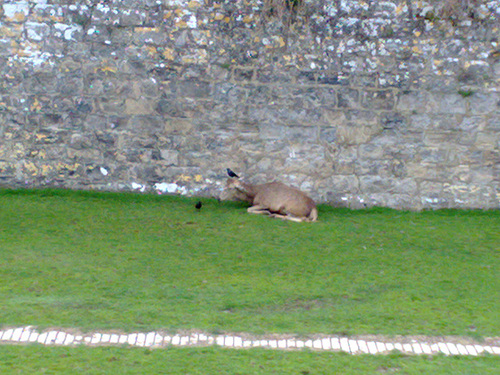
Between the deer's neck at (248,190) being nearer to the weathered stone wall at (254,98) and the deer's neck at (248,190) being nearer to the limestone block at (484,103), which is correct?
the weathered stone wall at (254,98)

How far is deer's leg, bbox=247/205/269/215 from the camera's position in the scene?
7.99 m

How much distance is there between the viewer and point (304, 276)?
578 centimetres

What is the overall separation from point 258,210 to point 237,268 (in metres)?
2.13

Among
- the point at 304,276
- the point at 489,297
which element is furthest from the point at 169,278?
the point at 489,297

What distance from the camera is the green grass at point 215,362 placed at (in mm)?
3807

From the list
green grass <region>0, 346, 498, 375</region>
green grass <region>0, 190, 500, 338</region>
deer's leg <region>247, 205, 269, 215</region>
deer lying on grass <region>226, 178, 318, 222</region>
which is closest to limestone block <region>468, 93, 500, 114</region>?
green grass <region>0, 190, 500, 338</region>

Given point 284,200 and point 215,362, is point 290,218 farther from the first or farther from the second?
point 215,362

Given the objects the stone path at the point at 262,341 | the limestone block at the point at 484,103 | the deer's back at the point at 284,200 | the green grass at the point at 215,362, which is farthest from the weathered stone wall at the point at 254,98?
the green grass at the point at 215,362

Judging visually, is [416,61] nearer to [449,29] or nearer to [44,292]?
[449,29]

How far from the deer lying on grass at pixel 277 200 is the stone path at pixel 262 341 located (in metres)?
3.49

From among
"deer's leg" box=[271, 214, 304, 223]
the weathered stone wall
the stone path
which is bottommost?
"deer's leg" box=[271, 214, 304, 223]

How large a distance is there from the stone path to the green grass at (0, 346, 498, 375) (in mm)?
91

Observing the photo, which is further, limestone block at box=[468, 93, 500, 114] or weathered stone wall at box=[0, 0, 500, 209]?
limestone block at box=[468, 93, 500, 114]

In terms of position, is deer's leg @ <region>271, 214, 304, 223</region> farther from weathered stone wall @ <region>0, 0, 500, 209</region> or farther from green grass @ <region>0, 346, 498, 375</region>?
green grass @ <region>0, 346, 498, 375</region>
